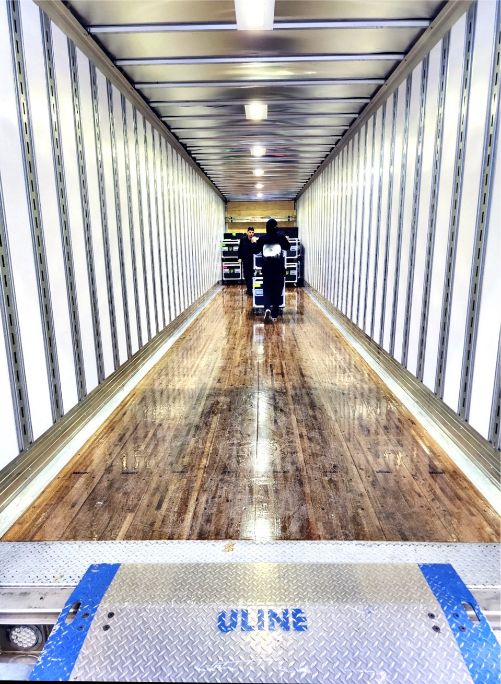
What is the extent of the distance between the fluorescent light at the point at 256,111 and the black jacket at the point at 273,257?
8.89ft

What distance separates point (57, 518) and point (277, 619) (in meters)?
1.55

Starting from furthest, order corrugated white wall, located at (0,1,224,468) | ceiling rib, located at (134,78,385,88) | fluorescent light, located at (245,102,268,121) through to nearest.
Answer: fluorescent light, located at (245,102,268,121)
ceiling rib, located at (134,78,385,88)
corrugated white wall, located at (0,1,224,468)

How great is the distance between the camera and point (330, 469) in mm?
3201

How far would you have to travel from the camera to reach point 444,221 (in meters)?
3.79

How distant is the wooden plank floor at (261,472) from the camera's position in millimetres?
2549

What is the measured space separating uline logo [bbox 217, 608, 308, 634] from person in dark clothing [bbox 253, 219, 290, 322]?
7755mm

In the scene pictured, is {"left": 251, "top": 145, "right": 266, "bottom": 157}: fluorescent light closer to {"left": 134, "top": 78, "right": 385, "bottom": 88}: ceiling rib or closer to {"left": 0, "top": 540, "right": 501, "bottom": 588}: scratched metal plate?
{"left": 134, "top": 78, "right": 385, "bottom": 88}: ceiling rib

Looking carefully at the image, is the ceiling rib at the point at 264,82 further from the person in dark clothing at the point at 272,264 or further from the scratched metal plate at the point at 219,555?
the scratched metal plate at the point at 219,555

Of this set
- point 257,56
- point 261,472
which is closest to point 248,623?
point 261,472

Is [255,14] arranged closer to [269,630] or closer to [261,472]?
[261,472]

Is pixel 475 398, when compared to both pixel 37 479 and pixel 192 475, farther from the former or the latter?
pixel 37 479

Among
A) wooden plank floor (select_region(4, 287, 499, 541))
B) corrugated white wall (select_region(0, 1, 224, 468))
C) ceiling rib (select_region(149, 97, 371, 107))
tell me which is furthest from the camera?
ceiling rib (select_region(149, 97, 371, 107))

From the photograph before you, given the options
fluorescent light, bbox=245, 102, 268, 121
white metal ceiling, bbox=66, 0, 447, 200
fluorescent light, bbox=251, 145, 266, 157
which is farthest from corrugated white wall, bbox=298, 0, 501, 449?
fluorescent light, bbox=251, 145, 266, 157

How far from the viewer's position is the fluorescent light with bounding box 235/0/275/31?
3489mm
